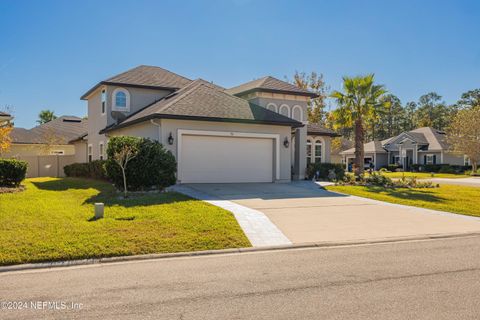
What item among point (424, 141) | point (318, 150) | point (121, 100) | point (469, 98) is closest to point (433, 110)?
point (469, 98)

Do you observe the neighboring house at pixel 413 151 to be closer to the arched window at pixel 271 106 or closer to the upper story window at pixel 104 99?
the arched window at pixel 271 106

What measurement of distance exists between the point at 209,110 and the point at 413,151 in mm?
40205

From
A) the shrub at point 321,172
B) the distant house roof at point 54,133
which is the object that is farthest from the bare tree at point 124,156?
the distant house roof at point 54,133

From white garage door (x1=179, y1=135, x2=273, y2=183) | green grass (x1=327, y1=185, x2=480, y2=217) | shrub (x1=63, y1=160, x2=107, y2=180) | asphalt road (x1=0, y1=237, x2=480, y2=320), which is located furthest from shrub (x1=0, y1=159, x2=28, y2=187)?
green grass (x1=327, y1=185, x2=480, y2=217)

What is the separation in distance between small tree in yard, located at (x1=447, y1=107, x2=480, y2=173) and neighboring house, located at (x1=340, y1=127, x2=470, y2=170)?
275cm

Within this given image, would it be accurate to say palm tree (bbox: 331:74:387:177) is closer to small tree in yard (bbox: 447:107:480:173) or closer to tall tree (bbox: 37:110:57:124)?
small tree in yard (bbox: 447:107:480:173)

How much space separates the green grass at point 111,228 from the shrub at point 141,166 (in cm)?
166

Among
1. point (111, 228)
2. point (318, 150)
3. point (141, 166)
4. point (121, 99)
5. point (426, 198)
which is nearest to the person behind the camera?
point (111, 228)

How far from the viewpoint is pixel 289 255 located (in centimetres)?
786

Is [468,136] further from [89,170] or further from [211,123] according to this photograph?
[89,170]

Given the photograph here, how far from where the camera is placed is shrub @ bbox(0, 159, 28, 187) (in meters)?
16.2

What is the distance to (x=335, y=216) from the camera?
469 inches

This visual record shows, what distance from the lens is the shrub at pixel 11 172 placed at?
1623 cm

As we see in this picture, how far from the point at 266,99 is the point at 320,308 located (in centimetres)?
1895
